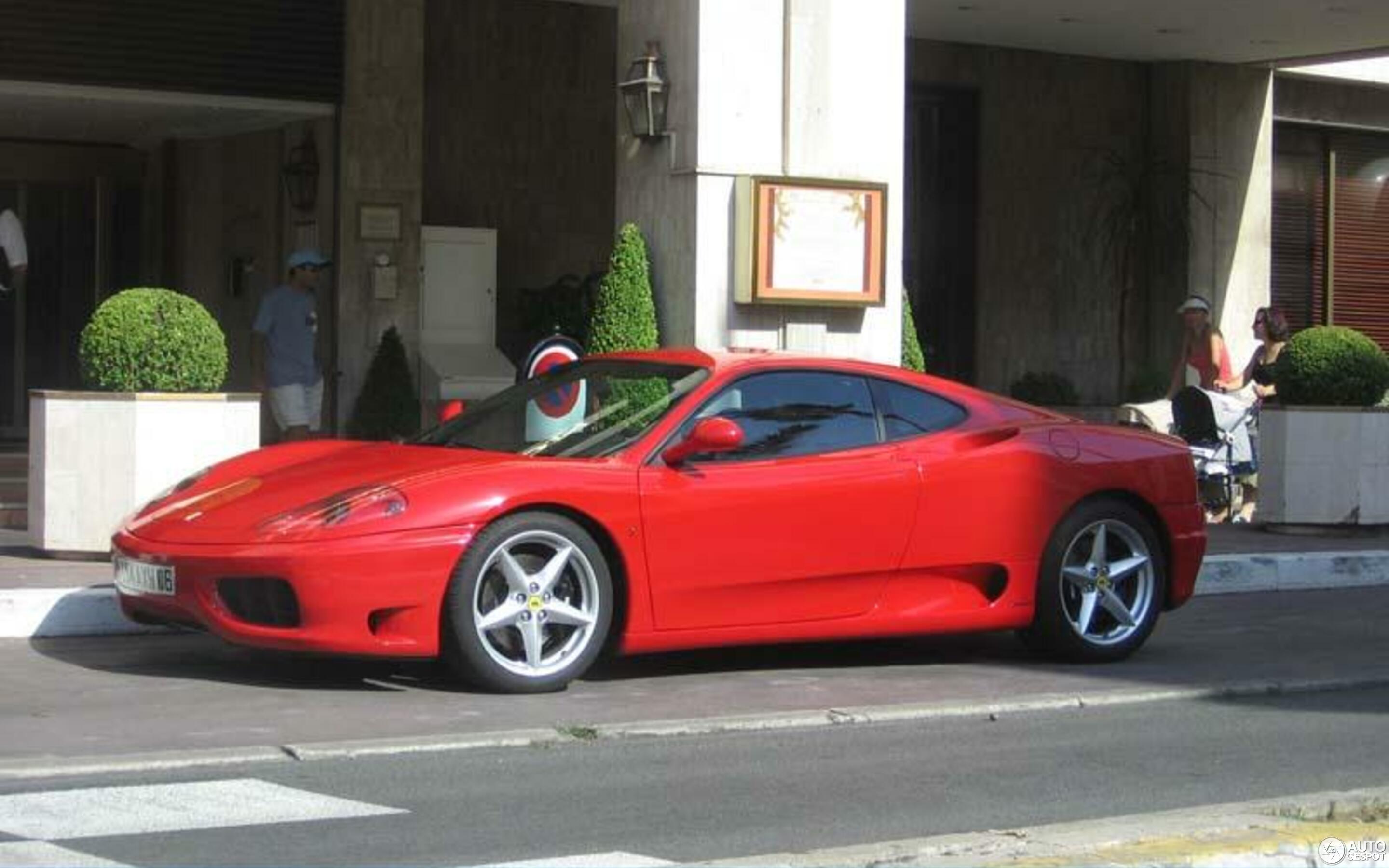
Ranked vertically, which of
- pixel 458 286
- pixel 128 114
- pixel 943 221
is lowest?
pixel 458 286

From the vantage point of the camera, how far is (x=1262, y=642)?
34.6ft

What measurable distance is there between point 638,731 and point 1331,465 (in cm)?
833

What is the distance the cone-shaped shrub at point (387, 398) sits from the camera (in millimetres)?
17906

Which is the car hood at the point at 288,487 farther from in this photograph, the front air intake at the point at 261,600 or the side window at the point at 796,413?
the side window at the point at 796,413

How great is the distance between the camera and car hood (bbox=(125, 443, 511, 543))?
821cm

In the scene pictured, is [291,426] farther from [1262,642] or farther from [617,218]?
[1262,642]

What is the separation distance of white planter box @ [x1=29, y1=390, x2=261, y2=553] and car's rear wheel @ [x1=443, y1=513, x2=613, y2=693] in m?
3.61

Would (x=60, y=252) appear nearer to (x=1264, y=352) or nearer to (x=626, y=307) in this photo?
(x=626, y=307)

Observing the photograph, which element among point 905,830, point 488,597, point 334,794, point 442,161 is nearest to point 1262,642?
point 488,597

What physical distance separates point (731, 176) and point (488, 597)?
5.53m

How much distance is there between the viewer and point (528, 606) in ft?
26.9

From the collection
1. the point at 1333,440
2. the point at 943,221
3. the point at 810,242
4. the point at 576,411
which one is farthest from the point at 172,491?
the point at 943,221

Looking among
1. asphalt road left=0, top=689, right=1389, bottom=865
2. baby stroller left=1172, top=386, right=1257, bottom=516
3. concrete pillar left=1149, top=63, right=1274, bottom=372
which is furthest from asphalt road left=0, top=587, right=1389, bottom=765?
concrete pillar left=1149, top=63, right=1274, bottom=372

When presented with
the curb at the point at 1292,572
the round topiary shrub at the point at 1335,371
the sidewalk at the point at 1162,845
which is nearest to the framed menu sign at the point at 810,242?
the curb at the point at 1292,572
